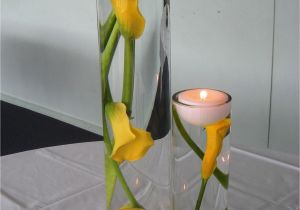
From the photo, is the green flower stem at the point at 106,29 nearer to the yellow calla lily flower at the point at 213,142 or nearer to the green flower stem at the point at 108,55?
the green flower stem at the point at 108,55

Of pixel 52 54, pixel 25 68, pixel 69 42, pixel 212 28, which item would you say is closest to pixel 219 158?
pixel 212 28

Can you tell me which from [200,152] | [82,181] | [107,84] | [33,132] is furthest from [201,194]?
[33,132]

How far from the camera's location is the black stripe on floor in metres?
1.91

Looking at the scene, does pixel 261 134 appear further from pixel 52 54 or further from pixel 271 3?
pixel 52 54

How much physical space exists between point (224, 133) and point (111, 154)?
0.13 meters

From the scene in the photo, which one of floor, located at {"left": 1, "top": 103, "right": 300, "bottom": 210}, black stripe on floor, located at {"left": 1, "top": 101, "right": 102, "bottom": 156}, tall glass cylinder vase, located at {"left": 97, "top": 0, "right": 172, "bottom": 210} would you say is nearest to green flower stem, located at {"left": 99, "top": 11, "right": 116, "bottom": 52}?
tall glass cylinder vase, located at {"left": 97, "top": 0, "right": 172, "bottom": 210}

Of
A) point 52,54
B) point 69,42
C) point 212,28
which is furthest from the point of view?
point 52,54

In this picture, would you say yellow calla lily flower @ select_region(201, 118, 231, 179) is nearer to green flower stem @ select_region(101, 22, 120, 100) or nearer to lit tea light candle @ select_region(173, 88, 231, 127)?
lit tea light candle @ select_region(173, 88, 231, 127)

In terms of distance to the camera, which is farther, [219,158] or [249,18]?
[249,18]

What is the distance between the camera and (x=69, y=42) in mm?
1947

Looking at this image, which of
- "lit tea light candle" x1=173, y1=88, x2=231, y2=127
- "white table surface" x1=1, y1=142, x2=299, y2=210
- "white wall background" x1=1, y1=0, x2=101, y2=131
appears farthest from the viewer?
A: "white wall background" x1=1, y1=0, x2=101, y2=131

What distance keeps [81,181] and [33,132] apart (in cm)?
137

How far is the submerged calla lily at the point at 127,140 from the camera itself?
465 millimetres

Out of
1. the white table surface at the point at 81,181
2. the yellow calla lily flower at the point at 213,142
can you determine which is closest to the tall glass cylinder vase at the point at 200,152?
the yellow calla lily flower at the point at 213,142
